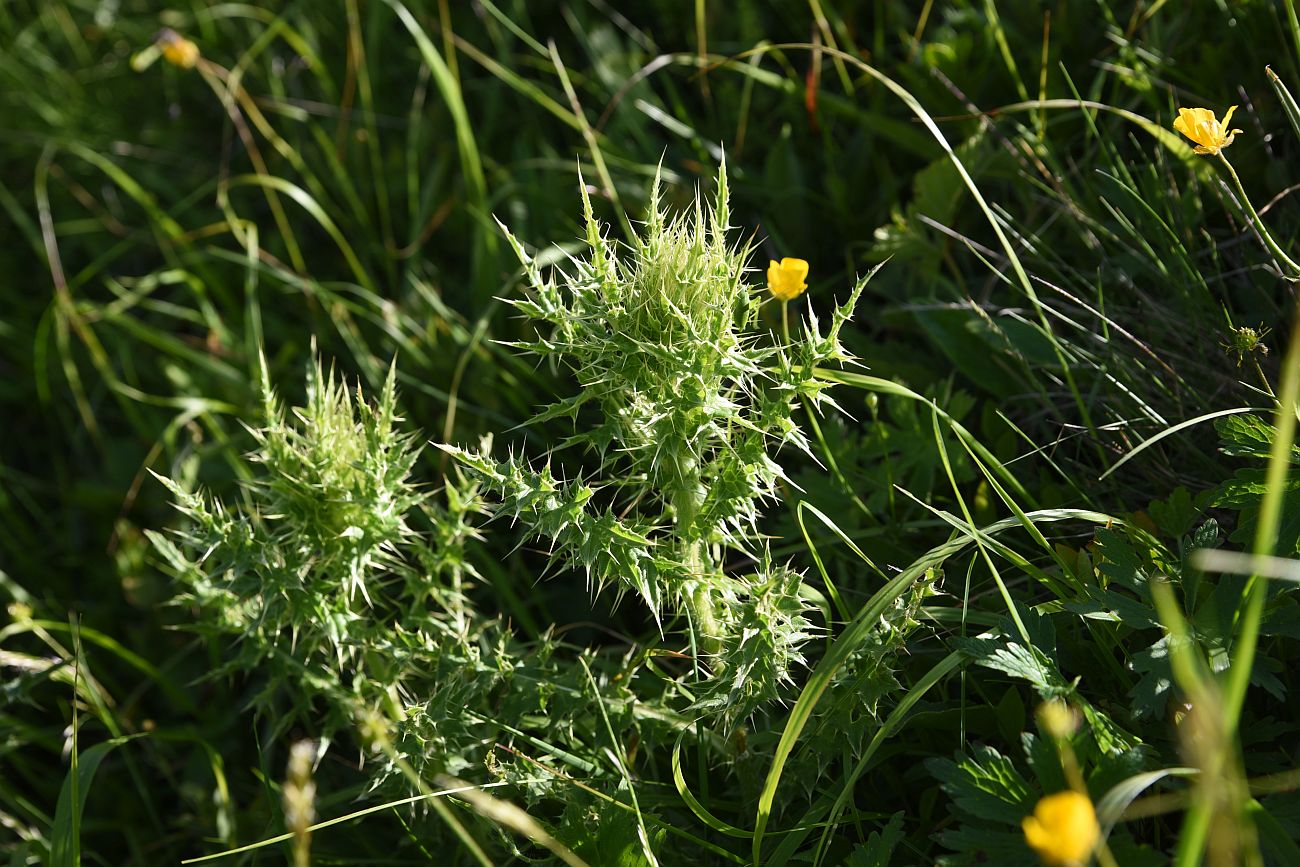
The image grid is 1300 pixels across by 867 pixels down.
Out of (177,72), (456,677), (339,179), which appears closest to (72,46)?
(177,72)

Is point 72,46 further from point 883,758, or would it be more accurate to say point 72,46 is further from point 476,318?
point 883,758

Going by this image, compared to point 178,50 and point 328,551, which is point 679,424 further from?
point 178,50

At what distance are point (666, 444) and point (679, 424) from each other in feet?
0.12

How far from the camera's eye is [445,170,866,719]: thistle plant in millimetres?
1513

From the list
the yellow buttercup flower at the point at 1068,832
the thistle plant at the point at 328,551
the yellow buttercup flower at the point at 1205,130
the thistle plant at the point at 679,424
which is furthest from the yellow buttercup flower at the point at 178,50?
the yellow buttercup flower at the point at 1068,832

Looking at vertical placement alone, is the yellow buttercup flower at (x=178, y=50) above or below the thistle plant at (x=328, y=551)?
above

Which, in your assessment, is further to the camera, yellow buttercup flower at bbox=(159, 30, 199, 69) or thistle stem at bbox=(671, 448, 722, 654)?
yellow buttercup flower at bbox=(159, 30, 199, 69)

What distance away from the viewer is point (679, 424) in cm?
158

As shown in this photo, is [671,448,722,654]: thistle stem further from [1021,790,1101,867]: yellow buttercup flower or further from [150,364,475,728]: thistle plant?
[1021,790,1101,867]: yellow buttercup flower

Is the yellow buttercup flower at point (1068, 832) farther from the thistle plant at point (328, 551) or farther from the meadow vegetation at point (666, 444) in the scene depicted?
the thistle plant at point (328, 551)

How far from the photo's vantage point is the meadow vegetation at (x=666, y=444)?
1559 millimetres

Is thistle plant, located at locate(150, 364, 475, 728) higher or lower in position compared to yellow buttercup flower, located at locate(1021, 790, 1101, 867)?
lower

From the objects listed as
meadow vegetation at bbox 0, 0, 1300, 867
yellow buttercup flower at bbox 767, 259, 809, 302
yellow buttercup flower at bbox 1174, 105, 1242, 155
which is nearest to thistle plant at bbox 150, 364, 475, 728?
meadow vegetation at bbox 0, 0, 1300, 867

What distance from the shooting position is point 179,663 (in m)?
2.82
